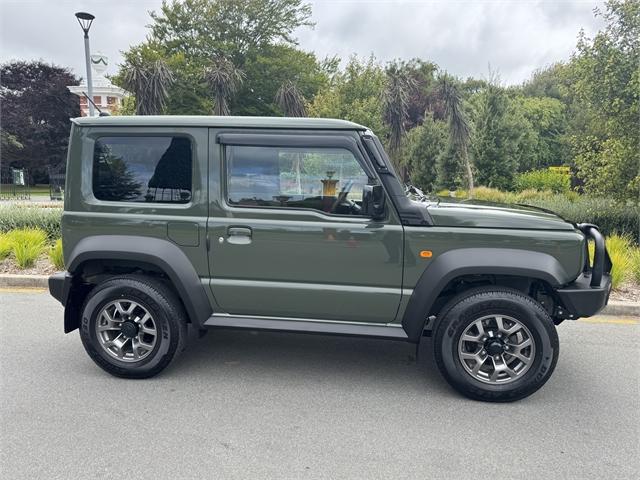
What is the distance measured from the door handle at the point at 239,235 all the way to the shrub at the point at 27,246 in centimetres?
496

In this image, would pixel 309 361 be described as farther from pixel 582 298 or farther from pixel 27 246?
pixel 27 246

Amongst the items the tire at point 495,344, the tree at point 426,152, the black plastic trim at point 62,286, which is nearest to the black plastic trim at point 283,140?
the tire at point 495,344

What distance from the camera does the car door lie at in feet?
10.8

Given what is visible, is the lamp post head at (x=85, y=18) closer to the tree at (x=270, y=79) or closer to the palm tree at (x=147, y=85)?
the palm tree at (x=147, y=85)

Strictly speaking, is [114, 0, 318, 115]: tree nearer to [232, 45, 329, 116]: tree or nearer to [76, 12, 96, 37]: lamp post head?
[232, 45, 329, 116]: tree

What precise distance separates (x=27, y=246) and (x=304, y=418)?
6.02 m

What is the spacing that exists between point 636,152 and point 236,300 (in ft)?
25.9

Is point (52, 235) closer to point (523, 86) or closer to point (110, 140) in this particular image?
point (110, 140)

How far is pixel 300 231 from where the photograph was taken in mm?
3322

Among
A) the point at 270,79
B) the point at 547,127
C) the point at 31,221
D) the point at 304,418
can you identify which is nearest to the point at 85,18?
the point at 31,221

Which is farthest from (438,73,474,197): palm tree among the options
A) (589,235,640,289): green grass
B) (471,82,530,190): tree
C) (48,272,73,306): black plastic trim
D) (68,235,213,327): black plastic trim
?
(48,272,73,306): black plastic trim

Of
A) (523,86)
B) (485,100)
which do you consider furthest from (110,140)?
(523,86)

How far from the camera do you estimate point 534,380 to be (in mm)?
3186

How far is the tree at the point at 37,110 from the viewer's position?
41406 millimetres
